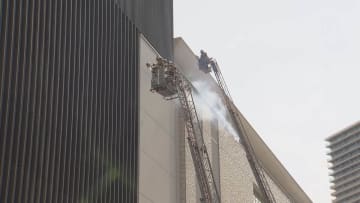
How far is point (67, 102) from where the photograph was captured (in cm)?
2559

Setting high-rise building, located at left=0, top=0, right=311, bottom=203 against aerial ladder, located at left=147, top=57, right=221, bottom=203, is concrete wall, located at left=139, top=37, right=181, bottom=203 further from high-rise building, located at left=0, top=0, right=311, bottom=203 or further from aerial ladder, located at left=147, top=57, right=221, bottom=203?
aerial ladder, located at left=147, top=57, right=221, bottom=203

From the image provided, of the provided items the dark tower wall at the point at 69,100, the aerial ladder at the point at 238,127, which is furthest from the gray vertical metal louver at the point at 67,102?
the aerial ladder at the point at 238,127

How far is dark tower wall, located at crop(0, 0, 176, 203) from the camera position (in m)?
22.2

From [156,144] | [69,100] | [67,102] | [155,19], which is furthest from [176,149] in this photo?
[67,102]

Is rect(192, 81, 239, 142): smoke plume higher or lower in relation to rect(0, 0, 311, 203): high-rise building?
higher

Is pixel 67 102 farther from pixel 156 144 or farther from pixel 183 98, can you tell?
pixel 183 98

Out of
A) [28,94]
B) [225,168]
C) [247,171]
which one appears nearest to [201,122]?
[225,168]

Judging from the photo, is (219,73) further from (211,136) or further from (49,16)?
(49,16)

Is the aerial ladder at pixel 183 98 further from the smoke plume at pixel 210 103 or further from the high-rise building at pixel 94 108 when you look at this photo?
the smoke plume at pixel 210 103

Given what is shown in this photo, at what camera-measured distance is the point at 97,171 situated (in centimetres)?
2719

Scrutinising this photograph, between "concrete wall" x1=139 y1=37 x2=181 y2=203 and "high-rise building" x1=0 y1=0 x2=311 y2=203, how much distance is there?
0.19ft

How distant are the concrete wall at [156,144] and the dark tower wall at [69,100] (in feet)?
2.77

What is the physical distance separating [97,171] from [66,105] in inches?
129

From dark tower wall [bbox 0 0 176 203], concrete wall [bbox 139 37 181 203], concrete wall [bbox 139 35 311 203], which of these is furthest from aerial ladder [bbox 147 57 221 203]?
dark tower wall [bbox 0 0 176 203]
